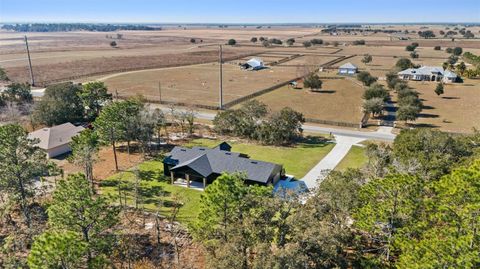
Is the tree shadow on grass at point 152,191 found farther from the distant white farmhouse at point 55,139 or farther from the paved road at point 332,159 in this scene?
the distant white farmhouse at point 55,139

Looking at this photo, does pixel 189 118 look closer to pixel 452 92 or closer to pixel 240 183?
pixel 240 183

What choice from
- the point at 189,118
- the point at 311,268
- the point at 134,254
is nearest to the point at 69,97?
the point at 189,118

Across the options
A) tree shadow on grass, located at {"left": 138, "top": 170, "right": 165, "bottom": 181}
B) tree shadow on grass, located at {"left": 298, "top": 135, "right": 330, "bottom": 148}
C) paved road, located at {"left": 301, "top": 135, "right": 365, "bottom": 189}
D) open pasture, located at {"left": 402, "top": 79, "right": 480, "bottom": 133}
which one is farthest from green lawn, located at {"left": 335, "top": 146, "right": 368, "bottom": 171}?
tree shadow on grass, located at {"left": 138, "top": 170, "right": 165, "bottom": 181}

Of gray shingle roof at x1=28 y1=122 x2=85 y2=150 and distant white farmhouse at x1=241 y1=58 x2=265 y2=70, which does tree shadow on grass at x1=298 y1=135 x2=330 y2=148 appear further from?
distant white farmhouse at x1=241 y1=58 x2=265 y2=70

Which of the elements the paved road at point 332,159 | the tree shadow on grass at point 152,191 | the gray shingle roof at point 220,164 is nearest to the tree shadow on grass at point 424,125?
the paved road at point 332,159

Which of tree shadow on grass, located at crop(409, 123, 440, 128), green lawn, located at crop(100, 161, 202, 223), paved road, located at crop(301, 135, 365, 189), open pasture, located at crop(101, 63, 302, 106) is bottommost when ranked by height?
green lawn, located at crop(100, 161, 202, 223)
